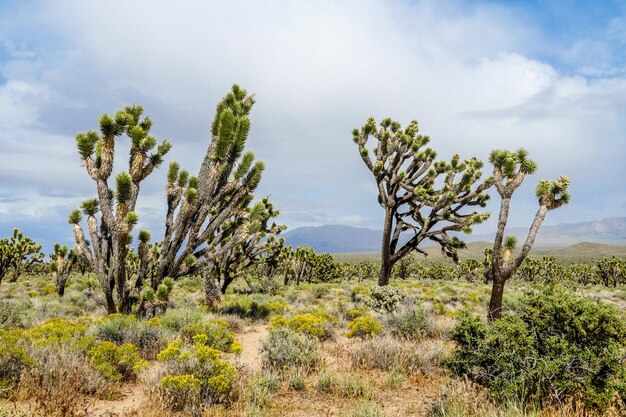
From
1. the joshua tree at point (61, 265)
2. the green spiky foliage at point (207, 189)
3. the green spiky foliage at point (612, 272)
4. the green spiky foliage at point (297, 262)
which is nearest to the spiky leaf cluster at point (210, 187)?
the green spiky foliage at point (207, 189)

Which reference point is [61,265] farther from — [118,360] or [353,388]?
[353,388]

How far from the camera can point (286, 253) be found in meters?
35.7

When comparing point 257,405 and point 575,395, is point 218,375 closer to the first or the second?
point 257,405

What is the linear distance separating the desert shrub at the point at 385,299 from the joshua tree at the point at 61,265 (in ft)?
56.6

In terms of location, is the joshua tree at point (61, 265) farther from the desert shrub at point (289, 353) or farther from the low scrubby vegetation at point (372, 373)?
the desert shrub at point (289, 353)

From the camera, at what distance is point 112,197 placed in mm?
11227

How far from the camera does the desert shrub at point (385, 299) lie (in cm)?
1362

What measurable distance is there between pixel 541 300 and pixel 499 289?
17.8ft

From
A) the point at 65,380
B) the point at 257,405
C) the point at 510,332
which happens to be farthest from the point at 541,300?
the point at 65,380

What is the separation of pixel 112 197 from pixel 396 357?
9224 millimetres

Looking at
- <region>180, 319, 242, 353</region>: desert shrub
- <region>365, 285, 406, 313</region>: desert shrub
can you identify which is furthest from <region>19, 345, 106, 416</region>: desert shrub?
<region>365, 285, 406, 313</region>: desert shrub

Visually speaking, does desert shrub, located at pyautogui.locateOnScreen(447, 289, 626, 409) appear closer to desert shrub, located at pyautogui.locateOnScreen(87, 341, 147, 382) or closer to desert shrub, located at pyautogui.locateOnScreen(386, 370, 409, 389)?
desert shrub, located at pyautogui.locateOnScreen(386, 370, 409, 389)

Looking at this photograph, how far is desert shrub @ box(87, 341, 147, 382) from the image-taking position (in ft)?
21.6

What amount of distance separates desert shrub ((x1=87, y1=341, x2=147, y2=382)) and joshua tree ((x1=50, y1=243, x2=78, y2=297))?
54.1 feet
